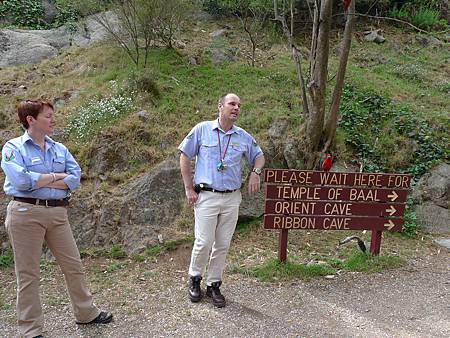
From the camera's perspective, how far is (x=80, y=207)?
236 inches

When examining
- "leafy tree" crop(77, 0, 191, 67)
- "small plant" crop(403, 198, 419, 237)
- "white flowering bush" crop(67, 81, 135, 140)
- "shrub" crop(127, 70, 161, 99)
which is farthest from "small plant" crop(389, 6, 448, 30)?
"white flowering bush" crop(67, 81, 135, 140)

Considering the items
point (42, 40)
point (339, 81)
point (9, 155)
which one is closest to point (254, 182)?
point (9, 155)

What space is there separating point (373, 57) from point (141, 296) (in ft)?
32.8

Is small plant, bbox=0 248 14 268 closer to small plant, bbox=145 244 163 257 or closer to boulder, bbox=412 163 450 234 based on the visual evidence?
small plant, bbox=145 244 163 257

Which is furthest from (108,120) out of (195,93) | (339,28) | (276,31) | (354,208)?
(339,28)

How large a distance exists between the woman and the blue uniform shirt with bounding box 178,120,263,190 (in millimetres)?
1099

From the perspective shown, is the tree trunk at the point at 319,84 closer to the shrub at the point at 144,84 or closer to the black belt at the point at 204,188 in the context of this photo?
the shrub at the point at 144,84

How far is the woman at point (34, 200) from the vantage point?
319 centimetres

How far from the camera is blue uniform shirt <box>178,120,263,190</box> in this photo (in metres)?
3.98

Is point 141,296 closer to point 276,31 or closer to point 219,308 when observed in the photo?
point 219,308

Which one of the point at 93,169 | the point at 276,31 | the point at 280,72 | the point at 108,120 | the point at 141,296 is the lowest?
the point at 141,296

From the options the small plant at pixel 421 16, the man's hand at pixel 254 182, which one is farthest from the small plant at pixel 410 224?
the small plant at pixel 421 16

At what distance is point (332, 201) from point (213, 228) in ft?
5.47

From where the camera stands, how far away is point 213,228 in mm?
4012
